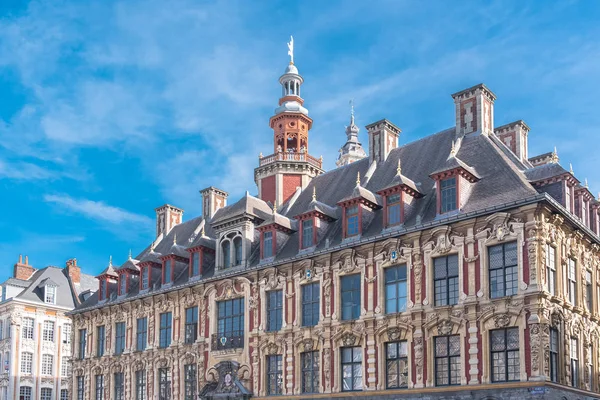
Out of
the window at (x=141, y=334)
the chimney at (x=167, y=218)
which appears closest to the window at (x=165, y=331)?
the window at (x=141, y=334)

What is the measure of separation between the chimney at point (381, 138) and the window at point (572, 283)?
11445 millimetres

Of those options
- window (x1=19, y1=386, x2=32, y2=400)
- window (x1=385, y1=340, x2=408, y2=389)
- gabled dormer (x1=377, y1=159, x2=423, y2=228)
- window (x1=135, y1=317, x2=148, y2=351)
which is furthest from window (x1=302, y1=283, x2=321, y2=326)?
window (x1=19, y1=386, x2=32, y2=400)

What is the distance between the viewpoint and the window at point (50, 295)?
210 feet

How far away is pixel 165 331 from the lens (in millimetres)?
44031

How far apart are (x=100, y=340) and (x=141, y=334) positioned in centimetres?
422

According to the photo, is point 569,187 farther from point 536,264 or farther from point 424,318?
point 424,318

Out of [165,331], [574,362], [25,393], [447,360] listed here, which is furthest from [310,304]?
[25,393]

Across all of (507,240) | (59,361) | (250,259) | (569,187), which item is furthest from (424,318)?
(59,361)

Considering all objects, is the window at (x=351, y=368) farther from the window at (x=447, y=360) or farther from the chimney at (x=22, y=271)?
the chimney at (x=22, y=271)

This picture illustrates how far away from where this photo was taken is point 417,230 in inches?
1296

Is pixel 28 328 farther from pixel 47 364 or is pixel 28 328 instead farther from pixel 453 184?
pixel 453 184

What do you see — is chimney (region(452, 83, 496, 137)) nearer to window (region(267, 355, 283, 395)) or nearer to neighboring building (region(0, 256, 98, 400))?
window (region(267, 355, 283, 395))

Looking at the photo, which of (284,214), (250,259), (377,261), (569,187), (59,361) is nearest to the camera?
(569,187)

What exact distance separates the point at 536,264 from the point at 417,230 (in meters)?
5.17
